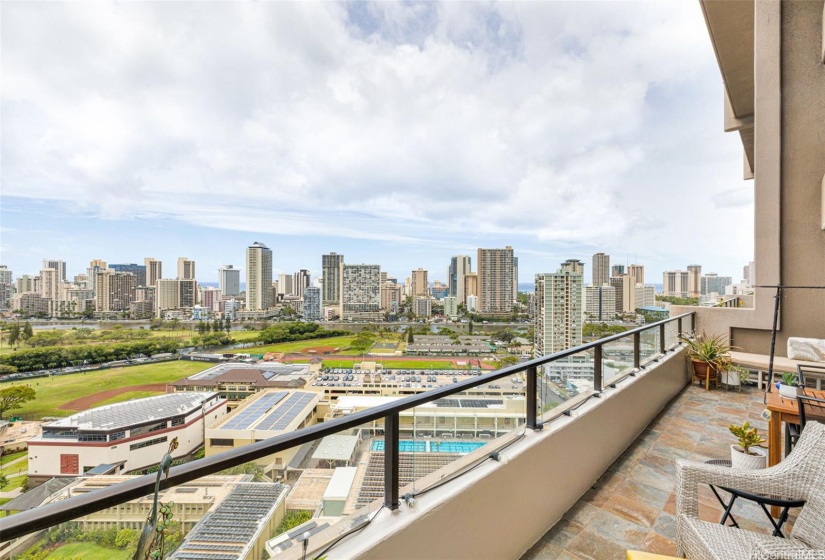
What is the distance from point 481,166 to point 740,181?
33.7 feet

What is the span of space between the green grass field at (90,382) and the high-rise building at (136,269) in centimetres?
559

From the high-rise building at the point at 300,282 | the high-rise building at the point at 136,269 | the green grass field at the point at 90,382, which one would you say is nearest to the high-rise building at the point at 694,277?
the green grass field at the point at 90,382

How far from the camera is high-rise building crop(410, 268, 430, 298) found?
2536cm

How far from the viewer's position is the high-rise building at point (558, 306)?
859cm

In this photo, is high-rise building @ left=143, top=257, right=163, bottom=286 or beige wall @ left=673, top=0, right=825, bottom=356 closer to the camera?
beige wall @ left=673, top=0, right=825, bottom=356

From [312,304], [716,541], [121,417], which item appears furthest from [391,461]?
[312,304]

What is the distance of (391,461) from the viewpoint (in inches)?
57.4

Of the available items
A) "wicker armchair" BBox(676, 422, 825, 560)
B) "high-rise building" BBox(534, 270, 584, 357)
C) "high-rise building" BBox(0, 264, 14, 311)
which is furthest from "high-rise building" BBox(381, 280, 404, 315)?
"wicker armchair" BBox(676, 422, 825, 560)

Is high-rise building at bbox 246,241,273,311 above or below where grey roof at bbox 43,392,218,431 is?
above

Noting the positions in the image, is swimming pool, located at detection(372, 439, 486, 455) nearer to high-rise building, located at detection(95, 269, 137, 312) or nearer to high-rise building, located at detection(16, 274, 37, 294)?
high-rise building, located at detection(16, 274, 37, 294)

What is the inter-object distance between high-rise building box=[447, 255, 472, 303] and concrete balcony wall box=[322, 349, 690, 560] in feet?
60.3

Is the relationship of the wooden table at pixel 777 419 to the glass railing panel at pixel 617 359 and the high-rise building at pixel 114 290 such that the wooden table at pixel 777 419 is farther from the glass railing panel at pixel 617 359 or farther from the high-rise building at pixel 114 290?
the high-rise building at pixel 114 290

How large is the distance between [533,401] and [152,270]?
55.9 feet

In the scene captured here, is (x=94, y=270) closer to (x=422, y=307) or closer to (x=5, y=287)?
(x=5, y=287)
